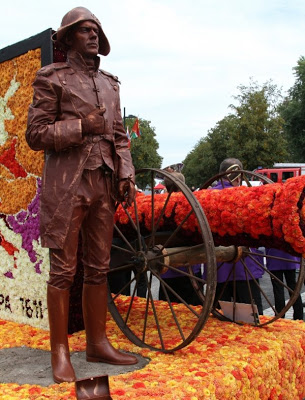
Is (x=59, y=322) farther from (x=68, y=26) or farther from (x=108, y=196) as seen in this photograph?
(x=68, y=26)

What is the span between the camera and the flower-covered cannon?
3.49 m

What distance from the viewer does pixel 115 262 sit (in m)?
4.47

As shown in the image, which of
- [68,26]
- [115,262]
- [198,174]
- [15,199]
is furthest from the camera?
[198,174]

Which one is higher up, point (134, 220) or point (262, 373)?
point (134, 220)

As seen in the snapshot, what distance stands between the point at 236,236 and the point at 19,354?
185 cm

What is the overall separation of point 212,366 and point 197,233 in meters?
1.11

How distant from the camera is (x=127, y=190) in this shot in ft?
12.1

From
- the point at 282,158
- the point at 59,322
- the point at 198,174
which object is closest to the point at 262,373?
the point at 59,322

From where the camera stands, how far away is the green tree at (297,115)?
33.7m

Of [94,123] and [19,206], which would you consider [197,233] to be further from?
[19,206]

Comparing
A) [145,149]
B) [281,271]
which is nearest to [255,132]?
[145,149]

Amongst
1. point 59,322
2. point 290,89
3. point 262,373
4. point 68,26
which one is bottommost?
point 262,373

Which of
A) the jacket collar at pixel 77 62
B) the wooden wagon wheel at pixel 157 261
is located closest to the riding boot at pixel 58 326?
the wooden wagon wheel at pixel 157 261

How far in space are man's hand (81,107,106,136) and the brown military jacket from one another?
0.05 m
